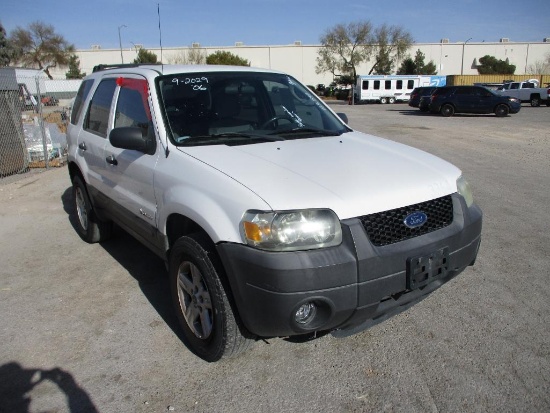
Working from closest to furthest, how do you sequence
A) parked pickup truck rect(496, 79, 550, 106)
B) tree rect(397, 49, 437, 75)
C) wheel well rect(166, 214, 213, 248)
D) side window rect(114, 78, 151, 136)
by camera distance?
wheel well rect(166, 214, 213, 248) → side window rect(114, 78, 151, 136) → parked pickup truck rect(496, 79, 550, 106) → tree rect(397, 49, 437, 75)

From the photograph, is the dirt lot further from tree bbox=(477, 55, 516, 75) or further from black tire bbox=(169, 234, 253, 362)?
tree bbox=(477, 55, 516, 75)

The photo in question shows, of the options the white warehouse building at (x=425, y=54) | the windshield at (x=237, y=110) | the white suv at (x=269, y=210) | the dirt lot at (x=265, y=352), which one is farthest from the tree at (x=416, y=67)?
the white suv at (x=269, y=210)

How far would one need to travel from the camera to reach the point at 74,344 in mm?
3211

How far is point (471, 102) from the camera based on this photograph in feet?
82.3

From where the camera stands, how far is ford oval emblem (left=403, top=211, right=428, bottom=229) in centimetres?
264

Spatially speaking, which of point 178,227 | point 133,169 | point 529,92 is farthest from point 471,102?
point 178,227

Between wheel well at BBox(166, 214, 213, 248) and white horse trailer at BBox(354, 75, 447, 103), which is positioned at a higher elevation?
white horse trailer at BBox(354, 75, 447, 103)

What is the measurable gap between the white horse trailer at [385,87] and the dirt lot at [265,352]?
46.4 m

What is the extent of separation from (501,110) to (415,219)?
25327 mm

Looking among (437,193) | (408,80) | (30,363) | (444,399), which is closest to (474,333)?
(444,399)

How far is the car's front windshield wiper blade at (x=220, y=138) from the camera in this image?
3.21 meters

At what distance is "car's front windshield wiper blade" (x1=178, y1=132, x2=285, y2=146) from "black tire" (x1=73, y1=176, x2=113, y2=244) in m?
2.27

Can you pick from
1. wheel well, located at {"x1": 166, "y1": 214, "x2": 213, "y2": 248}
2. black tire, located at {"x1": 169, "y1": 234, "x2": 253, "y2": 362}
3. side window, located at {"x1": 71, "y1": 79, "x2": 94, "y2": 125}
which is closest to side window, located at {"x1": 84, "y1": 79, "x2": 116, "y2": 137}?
side window, located at {"x1": 71, "y1": 79, "x2": 94, "y2": 125}

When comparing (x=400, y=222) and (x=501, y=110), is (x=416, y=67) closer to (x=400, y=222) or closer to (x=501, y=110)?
(x=501, y=110)
